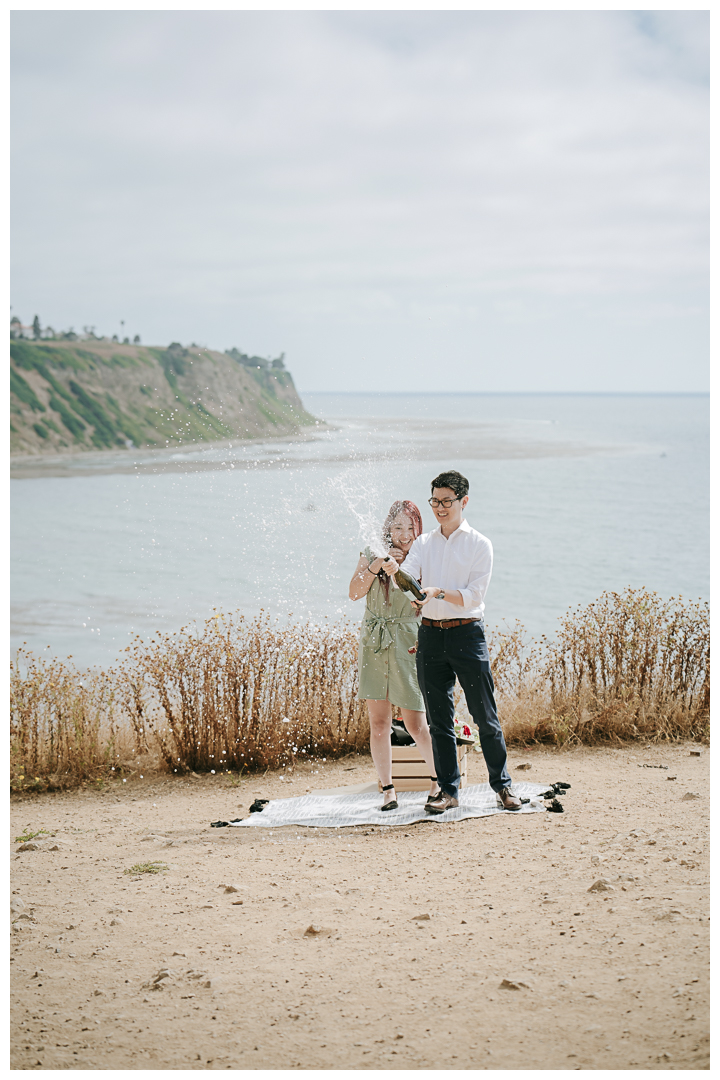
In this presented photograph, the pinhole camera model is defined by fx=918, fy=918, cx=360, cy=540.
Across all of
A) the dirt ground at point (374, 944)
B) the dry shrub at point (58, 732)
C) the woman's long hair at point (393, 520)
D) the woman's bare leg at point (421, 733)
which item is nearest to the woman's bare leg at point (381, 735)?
the woman's bare leg at point (421, 733)

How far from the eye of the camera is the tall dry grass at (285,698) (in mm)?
7270

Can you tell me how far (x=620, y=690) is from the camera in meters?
7.98

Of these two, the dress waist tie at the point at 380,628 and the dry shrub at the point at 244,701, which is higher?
the dress waist tie at the point at 380,628

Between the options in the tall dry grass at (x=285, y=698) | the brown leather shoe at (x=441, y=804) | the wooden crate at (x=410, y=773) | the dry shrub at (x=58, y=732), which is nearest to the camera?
the brown leather shoe at (x=441, y=804)

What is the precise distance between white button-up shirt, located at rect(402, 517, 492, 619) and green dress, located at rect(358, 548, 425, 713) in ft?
1.10

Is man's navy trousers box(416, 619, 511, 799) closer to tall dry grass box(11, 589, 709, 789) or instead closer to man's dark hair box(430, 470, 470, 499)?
man's dark hair box(430, 470, 470, 499)

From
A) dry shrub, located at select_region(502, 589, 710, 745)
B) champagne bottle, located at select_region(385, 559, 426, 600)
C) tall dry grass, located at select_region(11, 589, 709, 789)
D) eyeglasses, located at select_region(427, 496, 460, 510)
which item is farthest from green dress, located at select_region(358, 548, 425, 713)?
dry shrub, located at select_region(502, 589, 710, 745)

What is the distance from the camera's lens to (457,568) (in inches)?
206

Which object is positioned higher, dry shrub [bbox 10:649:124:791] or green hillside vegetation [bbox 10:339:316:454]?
green hillside vegetation [bbox 10:339:316:454]

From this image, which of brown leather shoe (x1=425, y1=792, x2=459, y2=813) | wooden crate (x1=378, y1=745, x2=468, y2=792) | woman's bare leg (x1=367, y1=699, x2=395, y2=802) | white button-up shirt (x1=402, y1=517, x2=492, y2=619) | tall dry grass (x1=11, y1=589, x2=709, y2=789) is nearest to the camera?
white button-up shirt (x1=402, y1=517, x2=492, y2=619)

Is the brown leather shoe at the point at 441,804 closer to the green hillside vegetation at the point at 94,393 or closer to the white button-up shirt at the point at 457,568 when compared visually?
the white button-up shirt at the point at 457,568

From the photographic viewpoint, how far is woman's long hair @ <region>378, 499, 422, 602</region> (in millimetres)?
5609

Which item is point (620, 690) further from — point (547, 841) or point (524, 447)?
point (524, 447)

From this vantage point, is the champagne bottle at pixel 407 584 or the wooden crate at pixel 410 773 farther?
the wooden crate at pixel 410 773
